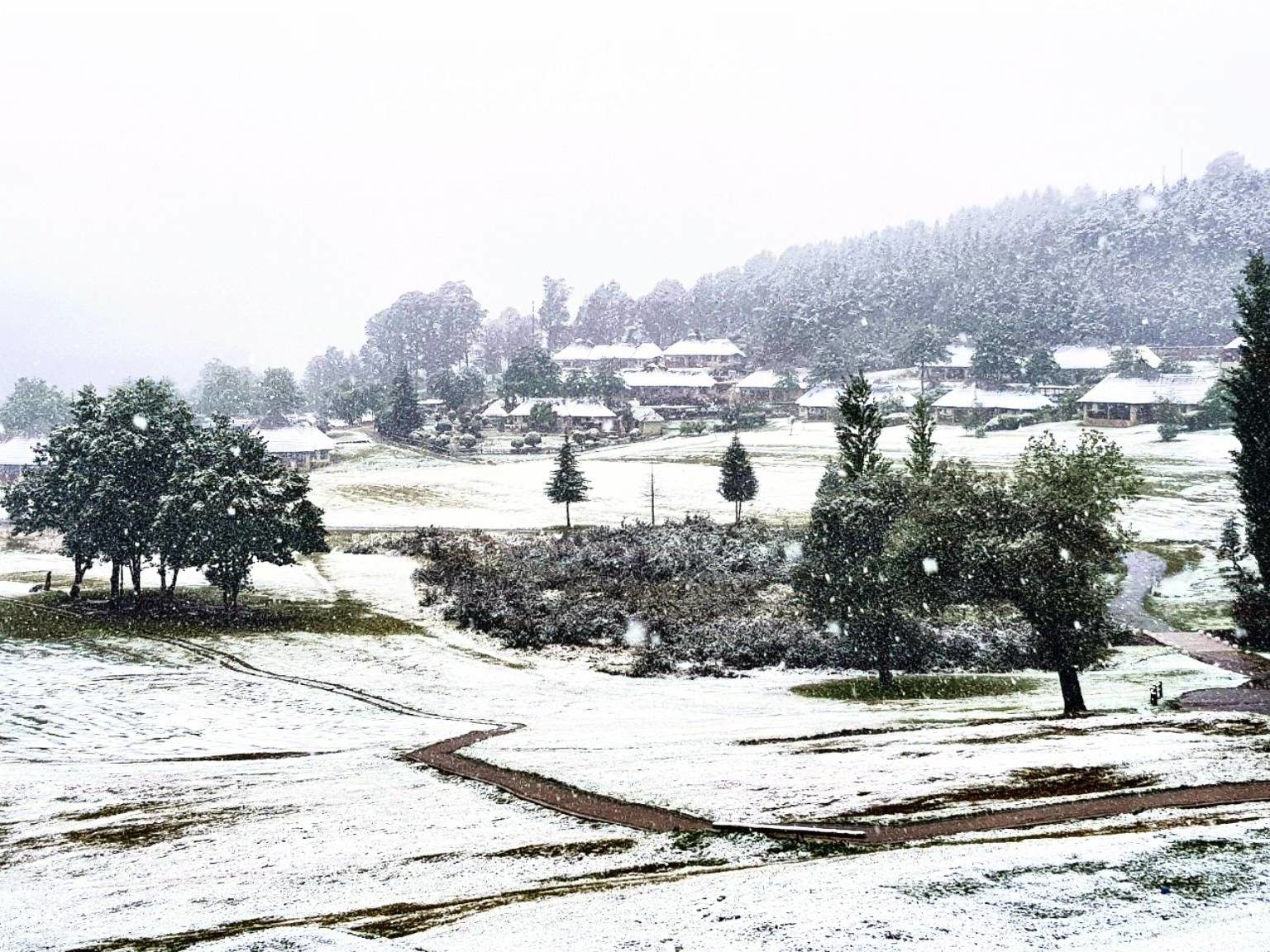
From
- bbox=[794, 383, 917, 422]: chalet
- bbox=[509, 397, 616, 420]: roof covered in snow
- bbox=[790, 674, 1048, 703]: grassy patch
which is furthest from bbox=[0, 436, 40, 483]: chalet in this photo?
bbox=[790, 674, 1048, 703]: grassy patch

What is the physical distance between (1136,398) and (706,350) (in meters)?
65.4

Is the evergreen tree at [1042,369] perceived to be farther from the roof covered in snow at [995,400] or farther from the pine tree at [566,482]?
the pine tree at [566,482]

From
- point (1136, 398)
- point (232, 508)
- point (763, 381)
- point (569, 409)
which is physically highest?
point (763, 381)

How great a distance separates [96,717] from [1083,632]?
34.3 meters

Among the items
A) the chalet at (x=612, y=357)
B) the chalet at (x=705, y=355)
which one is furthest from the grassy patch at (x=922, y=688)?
the chalet at (x=612, y=357)

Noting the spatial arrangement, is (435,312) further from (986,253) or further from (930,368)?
(986,253)

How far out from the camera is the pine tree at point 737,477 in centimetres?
7050

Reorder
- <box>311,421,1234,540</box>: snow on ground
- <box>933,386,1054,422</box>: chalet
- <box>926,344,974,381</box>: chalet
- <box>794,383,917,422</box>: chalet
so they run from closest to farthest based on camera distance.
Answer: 1. <box>311,421,1234,540</box>: snow on ground
2. <box>933,386,1054,422</box>: chalet
3. <box>794,383,917,422</box>: chalet
4. <box>926,344,974,381</box>: chalet

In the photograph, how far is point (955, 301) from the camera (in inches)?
5999

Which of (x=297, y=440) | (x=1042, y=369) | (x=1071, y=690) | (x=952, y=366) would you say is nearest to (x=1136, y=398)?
(x=1042, y=369)

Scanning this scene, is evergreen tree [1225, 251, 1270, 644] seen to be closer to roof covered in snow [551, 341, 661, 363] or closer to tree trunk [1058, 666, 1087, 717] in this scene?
tree trunk [1058, 666, 1087, 717]

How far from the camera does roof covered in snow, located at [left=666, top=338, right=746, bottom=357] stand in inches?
5955

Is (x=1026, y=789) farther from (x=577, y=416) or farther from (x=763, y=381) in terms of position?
(x=763, y=381)

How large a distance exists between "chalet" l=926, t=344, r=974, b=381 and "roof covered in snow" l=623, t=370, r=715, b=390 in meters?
30.3
